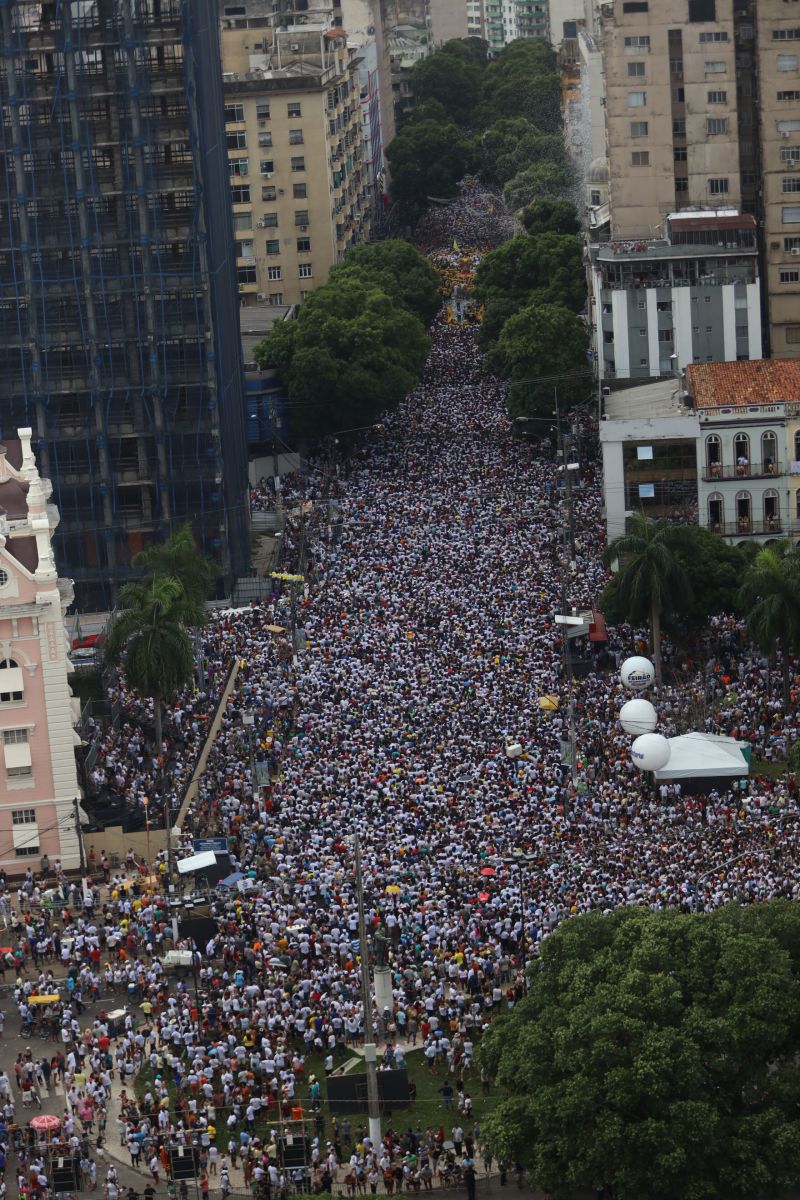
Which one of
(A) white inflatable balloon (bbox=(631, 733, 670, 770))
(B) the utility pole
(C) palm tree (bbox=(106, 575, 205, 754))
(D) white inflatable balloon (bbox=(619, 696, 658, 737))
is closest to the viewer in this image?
(B) the utility pole

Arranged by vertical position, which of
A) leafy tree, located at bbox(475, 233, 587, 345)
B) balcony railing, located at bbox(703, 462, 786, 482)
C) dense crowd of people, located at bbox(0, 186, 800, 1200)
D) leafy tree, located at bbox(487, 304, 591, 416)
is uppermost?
leafy tree, located at bbox(475, 233, 587, 345)

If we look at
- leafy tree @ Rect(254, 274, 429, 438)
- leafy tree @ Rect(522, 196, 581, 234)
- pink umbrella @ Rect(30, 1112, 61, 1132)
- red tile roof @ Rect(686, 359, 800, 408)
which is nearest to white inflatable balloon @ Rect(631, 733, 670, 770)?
pink umbrella @ Rect(30, 1112, 61, 1132)

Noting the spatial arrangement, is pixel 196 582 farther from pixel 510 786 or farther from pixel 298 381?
pixel 298 381

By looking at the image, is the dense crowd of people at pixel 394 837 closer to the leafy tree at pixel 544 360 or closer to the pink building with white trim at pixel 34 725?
the pink building with white trim at pixel 34 725

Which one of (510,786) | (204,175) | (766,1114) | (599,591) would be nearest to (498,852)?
(510,786)

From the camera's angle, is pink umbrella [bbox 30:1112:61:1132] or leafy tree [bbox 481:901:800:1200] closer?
leafy tree [bbox 481:901:800:1200]

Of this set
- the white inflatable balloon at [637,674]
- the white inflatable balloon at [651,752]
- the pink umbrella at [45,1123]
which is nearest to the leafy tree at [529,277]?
the white inflatable balloon at [637,674]

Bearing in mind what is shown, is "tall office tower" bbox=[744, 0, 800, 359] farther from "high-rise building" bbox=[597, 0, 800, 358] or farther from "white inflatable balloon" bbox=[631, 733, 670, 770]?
"white inflatable balloon" bbox=[631, 733, 670, 770]

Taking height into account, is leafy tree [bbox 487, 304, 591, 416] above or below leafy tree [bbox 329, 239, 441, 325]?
below
